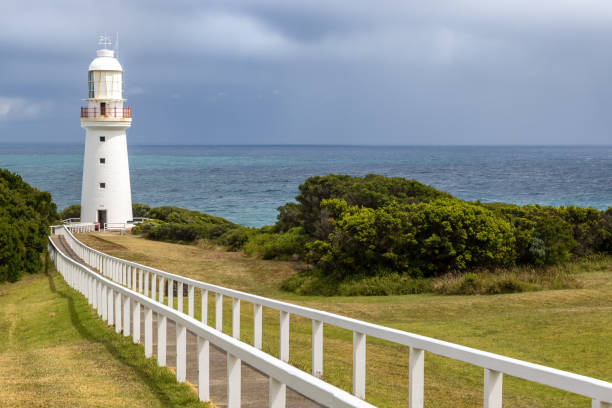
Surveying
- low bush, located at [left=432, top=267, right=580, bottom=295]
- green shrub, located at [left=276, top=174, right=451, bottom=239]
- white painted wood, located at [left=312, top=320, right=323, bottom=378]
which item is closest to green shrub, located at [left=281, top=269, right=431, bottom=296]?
low bush, located at [left=432, top=267, right=580, bottom=295]

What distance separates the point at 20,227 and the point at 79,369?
74.4 feet

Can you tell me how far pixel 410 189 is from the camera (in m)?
31.1

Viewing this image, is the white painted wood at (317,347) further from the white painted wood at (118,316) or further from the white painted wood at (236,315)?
the white painted wood at (118,316)

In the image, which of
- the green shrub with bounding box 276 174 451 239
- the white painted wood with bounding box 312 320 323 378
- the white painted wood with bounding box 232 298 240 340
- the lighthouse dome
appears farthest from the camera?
the lighthouse dome

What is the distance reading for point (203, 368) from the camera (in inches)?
280

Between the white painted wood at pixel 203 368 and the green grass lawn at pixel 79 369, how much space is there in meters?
0.13

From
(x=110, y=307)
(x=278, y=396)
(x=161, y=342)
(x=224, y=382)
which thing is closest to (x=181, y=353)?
(x=224, y=382)

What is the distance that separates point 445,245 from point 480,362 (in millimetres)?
17578

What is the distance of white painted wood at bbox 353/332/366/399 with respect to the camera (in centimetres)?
724

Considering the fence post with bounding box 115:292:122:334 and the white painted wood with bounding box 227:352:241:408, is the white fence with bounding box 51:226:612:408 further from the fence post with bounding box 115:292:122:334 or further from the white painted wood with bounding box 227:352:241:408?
the fence post with bounding box 115:292:122:334

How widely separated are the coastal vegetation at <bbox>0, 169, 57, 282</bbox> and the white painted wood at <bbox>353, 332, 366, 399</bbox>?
24248 mm

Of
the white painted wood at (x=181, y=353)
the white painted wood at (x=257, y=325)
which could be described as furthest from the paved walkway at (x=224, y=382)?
the white painted wood at (x=257, y=325)

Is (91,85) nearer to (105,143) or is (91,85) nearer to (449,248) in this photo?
(105,143)

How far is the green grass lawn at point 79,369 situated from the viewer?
7.62 metres
